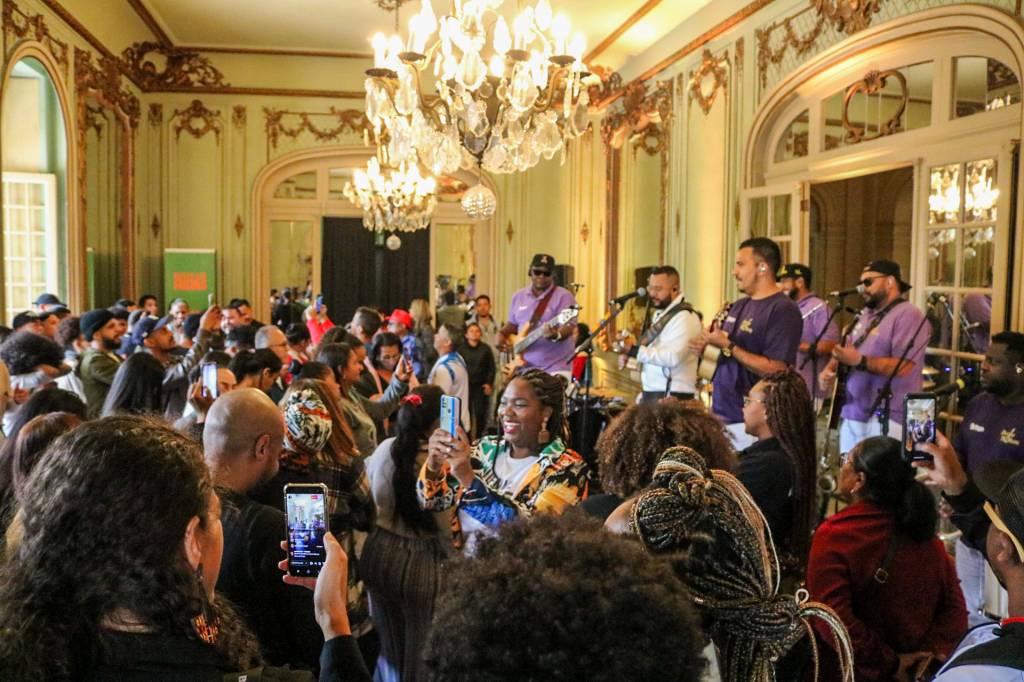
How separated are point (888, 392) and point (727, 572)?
3.65 metres

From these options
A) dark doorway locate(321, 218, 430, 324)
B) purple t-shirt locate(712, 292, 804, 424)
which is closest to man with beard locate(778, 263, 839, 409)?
purple t-shirt locate(712, 292, 804, 424)

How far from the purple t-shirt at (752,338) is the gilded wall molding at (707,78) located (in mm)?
3812

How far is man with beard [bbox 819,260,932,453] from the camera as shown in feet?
15.3

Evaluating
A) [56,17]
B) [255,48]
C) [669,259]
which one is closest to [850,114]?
[669,259]

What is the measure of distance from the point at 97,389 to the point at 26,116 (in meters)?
4.56

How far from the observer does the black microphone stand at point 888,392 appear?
15.0 feet

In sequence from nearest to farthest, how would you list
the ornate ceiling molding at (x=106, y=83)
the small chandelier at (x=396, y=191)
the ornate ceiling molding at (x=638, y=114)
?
the ornate ceiling molding at (x=106, y=83), the ornate ceiling molding at (x=638, y=114), the small chandelier at (x=396, y=191)

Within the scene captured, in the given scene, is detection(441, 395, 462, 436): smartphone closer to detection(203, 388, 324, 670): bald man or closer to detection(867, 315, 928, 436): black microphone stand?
detection(203, 388, 324, 670): bald man

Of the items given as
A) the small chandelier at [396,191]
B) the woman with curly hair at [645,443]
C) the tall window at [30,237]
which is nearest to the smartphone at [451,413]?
the woman with curly hair at [645,443]

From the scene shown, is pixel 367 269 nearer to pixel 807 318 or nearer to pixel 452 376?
pixel 452 376

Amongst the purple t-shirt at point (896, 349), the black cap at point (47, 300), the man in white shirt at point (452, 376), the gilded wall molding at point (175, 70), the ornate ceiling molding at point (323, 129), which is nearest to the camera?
the purple t-shirt at point (896, 349)

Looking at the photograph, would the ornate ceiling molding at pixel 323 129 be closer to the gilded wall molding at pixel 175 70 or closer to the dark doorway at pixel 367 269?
the gilded wall molding at pixel 175 70

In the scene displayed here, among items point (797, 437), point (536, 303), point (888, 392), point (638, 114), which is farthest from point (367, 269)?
point (797, 437)

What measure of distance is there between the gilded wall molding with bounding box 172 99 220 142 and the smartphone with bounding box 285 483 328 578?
11.0 meters
